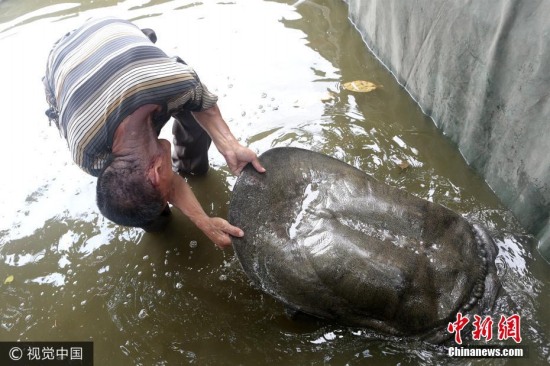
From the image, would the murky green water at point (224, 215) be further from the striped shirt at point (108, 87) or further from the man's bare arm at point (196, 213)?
the striped shirt at point (108, 87)

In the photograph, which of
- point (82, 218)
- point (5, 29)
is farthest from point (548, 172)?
point (5, 29)

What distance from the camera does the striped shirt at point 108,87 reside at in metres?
2.46

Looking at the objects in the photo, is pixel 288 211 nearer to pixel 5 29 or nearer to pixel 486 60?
pixel 486 60

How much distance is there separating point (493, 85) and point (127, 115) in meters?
2.63

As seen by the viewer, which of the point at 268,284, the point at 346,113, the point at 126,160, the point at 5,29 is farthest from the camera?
the point at 5,29

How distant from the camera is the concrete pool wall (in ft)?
9.04

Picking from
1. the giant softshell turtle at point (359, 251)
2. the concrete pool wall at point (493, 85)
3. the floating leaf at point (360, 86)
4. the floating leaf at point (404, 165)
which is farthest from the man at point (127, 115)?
the floating leaf at point (360, 86)

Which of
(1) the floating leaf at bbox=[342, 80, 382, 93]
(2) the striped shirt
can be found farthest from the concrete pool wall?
(2) the striped shirt

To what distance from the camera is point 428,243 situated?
2.46 meters

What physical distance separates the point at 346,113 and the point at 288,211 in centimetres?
203

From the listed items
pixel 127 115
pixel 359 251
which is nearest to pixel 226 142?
pixel 127 115

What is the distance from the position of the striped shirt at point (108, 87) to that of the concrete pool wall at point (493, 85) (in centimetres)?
210

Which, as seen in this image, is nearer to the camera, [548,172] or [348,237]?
[348,237]

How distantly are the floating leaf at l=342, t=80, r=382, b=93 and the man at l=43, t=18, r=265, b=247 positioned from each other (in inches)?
87.7
